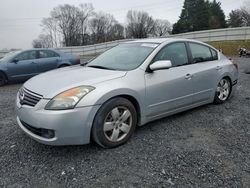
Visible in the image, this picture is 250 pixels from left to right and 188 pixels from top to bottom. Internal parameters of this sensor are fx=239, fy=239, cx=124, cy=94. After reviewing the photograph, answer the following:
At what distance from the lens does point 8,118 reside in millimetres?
4555

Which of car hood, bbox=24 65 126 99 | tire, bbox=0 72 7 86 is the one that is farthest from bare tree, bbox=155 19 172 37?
car hood, bbox=24 65 126 99

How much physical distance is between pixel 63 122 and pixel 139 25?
6741cm

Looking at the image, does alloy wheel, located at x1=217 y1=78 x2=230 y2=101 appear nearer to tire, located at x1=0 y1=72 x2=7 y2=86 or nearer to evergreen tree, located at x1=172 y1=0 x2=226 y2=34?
tire, located at x1=0 y1=72 x2=7 y2=86

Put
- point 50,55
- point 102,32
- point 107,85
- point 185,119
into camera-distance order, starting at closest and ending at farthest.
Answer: point 107,85, point 185,119, point 50,55, point 102,32

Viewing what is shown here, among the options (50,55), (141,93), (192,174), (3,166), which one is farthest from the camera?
(50,55)

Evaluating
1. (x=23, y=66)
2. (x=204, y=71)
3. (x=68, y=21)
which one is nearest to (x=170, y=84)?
(x=204, y=71)

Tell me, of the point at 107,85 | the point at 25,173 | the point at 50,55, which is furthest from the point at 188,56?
the point at 50,55

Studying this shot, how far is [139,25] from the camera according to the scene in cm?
6712

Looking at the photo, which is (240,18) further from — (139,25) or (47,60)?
(47,60)

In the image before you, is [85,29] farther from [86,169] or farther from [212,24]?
[86,169]

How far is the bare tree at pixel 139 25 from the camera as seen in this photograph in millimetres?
64875

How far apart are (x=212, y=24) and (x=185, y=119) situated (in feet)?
157

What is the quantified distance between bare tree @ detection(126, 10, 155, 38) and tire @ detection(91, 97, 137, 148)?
6203cm

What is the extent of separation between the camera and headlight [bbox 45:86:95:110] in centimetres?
285
